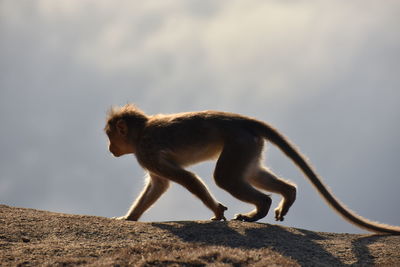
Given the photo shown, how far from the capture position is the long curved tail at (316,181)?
10.1 metres

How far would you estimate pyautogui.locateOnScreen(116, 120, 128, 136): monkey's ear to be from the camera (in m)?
11.4

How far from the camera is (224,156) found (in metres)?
9.95

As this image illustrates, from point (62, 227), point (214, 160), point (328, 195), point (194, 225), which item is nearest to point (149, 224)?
point (194, 225)

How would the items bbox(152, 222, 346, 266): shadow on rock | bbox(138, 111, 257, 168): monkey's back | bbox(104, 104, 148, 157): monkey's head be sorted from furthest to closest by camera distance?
1. bbox(104, 104, 148, 157): monkey's head
2. bbox(138, 111, 257, 168): monkey's back
3. bbox(152, 222, 346, 266): shadow on rock

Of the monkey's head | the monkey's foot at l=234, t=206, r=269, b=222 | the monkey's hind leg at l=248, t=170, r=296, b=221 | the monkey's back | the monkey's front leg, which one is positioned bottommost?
the monkey's foot at l=234, t=206, r=269, b=222

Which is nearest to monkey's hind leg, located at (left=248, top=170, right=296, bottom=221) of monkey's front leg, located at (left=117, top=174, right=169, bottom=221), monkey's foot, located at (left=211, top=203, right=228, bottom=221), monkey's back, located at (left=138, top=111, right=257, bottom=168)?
monkey's back, located at (left=138, top=111, right=257, bottom=168)

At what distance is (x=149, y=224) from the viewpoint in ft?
30.5

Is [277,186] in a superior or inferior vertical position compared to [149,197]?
inferior

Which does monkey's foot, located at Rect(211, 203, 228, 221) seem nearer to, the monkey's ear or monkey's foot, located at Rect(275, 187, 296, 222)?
monkey's foot, located at Rect(275, 187, 296, 222)

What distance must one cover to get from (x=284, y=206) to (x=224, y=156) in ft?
4.48

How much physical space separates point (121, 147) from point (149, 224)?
8.93ft

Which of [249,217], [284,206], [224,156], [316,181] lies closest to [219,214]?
[249,217]

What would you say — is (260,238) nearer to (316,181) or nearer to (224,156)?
(224,156)

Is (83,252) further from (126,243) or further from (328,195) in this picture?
(328,195)
